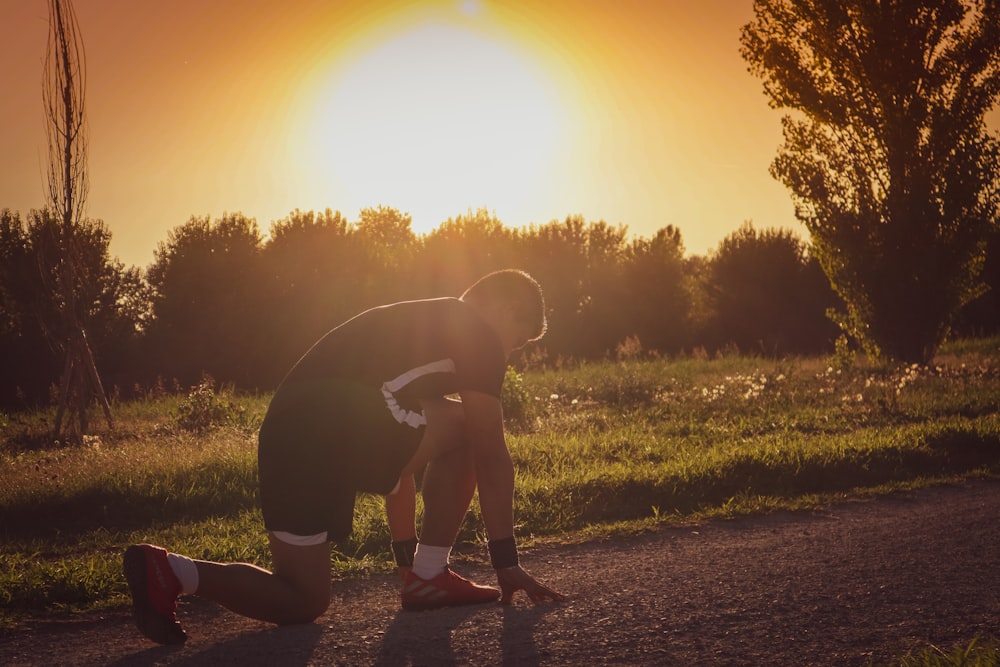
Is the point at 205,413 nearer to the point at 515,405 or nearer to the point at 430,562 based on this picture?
the point at 515,405

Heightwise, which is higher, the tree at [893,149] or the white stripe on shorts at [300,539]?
the tree at [893,149]

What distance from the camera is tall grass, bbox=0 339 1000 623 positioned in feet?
21.8

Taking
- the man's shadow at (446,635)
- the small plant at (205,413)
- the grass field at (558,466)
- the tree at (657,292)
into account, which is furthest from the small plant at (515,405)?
the tree at (657,292)

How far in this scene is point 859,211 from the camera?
19.4 m

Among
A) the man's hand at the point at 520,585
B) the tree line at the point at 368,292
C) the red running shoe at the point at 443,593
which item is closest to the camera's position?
the man's hand at the point at 520,585

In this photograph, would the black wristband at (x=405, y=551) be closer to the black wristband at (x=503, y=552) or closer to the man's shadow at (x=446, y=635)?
the man's shadow at (x=446, y=635)

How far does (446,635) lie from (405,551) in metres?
0.99

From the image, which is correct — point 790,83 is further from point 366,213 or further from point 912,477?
point 366,213

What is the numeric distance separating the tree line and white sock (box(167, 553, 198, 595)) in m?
29.3

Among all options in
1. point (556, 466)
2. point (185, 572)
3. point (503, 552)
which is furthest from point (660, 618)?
point (556, 466)

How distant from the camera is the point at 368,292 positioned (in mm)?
41156

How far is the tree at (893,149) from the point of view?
18812mm

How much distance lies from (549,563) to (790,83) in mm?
16165

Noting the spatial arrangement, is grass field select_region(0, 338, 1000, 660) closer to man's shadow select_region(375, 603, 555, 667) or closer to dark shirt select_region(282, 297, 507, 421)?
man's shadow select_region(375, 603, 555, 667)
